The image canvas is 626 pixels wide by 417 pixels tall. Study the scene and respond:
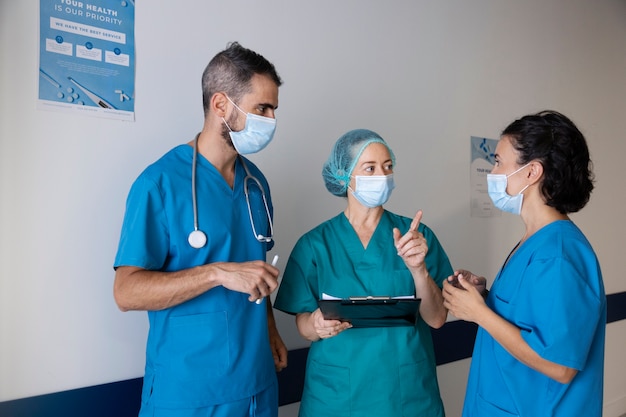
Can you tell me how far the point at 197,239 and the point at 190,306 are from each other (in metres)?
0.17

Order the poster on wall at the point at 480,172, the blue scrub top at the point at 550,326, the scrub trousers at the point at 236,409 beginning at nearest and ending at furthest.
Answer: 1. the blue scrub top at the point at 550,326
2. the scrub trousers at the point at 236,409
3. the poster on wall at the point at 480,172

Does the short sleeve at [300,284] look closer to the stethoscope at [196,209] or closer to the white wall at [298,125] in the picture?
the stethoscope at [196,209]

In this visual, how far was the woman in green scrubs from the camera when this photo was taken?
134 cm

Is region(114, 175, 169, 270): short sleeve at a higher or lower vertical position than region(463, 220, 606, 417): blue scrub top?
higher

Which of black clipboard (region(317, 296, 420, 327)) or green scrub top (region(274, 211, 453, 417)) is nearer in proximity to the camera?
black clipboard (region(317, 296, 420, 327))

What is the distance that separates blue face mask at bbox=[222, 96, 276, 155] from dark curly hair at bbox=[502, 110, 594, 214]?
68 centimetres

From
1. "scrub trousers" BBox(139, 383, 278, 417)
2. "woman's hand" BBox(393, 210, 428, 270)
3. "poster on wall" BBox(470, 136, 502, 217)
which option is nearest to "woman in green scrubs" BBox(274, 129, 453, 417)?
"woman's hand" BBox(393, 210, 428, 270)

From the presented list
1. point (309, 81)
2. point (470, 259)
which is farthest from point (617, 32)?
point (309, 81)

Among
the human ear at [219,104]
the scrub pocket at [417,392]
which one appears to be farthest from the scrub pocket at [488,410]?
the human ear at [219,104]

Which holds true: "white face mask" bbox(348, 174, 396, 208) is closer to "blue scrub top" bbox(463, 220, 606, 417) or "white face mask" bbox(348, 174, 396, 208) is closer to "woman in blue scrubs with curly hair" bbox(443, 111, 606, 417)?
"woman in blue scrubs with curly hair" bbox(443, 111, 606, 417)

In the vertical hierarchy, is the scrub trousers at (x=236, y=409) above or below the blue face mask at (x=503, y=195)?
below

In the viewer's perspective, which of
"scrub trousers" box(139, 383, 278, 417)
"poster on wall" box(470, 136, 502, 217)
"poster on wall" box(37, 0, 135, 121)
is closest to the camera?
"scrub trousers" box(139, 383, 278, 417)

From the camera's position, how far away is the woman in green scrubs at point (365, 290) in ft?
4.39

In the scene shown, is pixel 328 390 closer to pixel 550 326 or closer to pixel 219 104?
pixel 550 326
